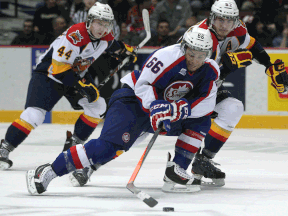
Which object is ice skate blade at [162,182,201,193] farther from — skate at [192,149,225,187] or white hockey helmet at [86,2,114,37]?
white hockey helmet at [86,2,114,37]

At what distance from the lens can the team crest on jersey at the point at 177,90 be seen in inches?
112

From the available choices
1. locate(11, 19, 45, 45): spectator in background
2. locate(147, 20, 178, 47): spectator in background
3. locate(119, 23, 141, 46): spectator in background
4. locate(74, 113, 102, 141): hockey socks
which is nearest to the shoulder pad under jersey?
locate(74, 113, 102, 141): hockey socks

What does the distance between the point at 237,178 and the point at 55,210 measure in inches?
55.3

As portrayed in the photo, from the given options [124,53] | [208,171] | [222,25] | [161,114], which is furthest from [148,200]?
[124,53]

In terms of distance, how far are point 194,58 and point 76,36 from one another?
1.31m

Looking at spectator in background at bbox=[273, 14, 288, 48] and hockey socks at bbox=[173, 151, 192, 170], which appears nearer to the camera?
hockey socks at bbox=[173, 151, 192, 170]

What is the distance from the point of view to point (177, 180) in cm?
287

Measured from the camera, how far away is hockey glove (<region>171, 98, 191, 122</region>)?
268 cm

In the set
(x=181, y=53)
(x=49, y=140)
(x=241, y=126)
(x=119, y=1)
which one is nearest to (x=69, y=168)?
(x=181, y=53)

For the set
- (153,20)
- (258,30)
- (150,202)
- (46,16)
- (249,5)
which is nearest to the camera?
(150,202)

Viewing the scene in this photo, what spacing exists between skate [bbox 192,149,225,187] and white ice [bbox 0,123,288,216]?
9 cm

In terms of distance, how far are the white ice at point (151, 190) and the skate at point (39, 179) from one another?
40 mm

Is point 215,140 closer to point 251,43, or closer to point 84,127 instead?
point 251,43

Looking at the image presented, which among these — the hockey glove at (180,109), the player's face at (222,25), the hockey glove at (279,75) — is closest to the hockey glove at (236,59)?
the player's face at (222,25)
